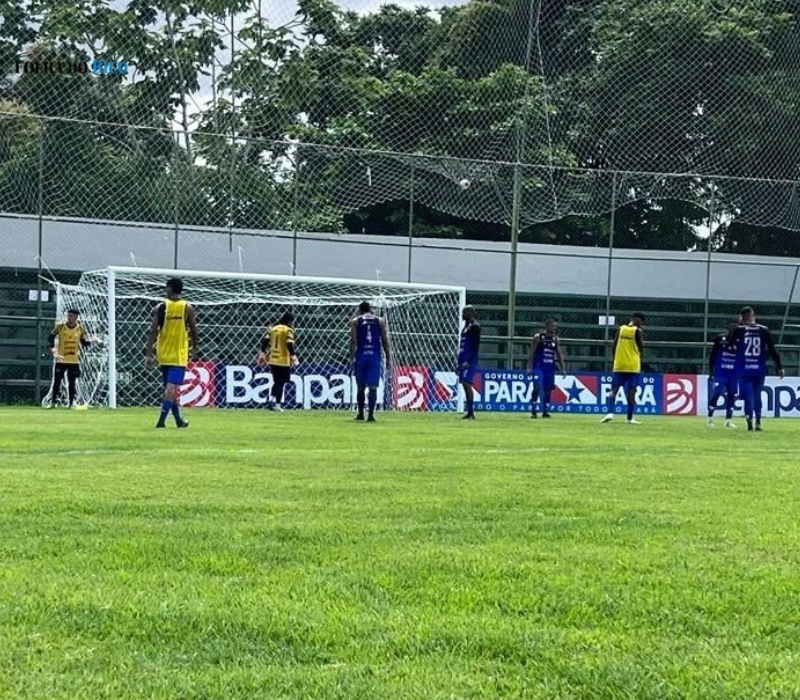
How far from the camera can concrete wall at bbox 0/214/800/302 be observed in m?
28.0

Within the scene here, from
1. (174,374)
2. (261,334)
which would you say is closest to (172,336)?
(174,374)

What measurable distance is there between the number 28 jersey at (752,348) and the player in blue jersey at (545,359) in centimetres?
418

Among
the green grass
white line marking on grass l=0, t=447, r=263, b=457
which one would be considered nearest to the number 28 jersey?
the green grass

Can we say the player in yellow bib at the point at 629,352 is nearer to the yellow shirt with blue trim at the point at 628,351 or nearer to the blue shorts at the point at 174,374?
the yellow shirt with blue trim at the point at 628,351

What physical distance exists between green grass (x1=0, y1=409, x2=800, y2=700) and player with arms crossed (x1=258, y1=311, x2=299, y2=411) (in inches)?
537

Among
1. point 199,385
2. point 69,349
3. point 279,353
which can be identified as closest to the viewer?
point 279,353

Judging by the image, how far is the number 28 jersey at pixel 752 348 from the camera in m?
20.3

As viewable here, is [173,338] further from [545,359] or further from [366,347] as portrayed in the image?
[545,359]

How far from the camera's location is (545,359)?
962 inches

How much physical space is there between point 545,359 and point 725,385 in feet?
11.9

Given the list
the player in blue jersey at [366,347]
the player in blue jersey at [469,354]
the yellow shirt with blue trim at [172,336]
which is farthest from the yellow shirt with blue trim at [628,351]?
the yellow shirt with blue trim at [172,336]

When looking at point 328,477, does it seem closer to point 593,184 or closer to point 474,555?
point 474,555

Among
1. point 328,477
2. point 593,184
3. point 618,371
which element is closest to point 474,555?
point 328,477

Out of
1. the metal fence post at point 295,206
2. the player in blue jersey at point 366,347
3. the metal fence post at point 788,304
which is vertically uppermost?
the metal fence post at point 295,206
